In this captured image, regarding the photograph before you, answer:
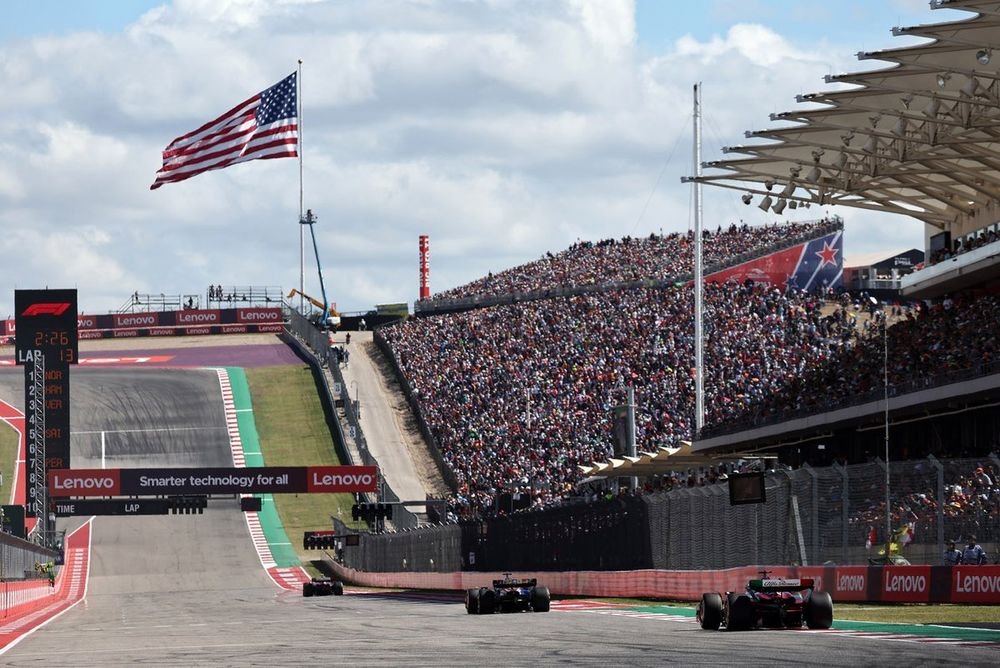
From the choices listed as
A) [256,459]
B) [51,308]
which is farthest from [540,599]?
[256,459]

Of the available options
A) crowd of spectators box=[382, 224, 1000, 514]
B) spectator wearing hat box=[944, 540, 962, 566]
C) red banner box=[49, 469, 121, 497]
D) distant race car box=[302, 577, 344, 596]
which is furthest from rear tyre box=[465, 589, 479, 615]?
red banner box=[49, 469, 121, 497]

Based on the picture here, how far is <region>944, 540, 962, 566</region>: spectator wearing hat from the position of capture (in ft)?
77.5

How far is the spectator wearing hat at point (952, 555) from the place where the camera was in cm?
2362

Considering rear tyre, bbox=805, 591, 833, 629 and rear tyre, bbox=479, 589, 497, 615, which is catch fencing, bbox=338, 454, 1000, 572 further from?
rear tyre, bbox=479, 589, 497, 615

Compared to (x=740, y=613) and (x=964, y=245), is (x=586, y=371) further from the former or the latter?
(x=740, y=613)

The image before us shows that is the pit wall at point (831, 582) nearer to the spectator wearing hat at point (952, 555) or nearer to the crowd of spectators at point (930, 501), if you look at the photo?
the spectator wearing hat at point (952, 555)

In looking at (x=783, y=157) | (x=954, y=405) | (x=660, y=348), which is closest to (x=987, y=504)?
(x=954, y=405)

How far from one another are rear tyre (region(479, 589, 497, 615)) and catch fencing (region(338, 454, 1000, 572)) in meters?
4.13

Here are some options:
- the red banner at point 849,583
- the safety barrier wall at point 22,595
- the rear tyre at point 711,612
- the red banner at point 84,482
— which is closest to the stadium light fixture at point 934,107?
the red banner at point 849,583

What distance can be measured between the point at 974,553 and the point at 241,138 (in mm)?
48138

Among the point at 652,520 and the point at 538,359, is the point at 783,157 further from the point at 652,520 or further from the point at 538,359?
the point at 538,359

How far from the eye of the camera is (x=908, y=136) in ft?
136

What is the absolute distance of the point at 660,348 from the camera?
234 feet

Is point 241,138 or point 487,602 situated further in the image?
point 241,138
